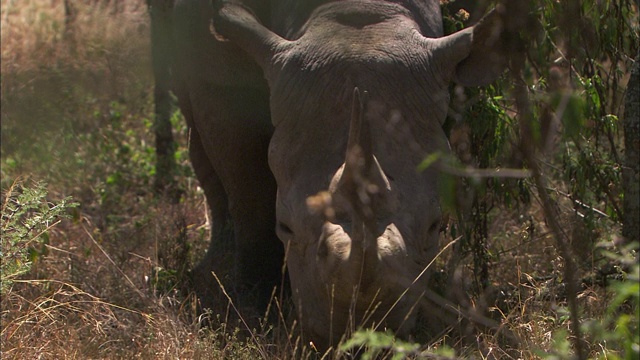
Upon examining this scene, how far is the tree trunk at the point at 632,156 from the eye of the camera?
436 centimetres

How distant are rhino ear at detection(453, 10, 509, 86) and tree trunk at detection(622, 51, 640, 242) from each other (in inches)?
21.1

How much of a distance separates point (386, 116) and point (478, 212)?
1583mm

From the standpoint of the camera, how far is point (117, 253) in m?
6.62

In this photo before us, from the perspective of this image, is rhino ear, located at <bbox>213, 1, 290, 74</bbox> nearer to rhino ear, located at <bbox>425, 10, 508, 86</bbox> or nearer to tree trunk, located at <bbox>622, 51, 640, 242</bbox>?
rhino ear, located at <bbox>425, 10, 508, 86</bbox>

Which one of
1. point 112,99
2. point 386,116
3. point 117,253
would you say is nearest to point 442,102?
point 386,116

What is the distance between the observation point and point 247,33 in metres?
5.14

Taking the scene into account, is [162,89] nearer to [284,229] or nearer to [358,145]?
[284,229]

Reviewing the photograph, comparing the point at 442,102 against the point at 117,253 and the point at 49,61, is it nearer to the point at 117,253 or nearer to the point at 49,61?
the point at 117,253

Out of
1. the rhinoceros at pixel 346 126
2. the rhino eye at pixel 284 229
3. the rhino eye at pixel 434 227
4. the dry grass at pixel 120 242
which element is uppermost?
the rhinoceros at pixel 346 126

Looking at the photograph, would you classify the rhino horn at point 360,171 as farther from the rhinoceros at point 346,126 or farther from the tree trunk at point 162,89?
the tree trunk at point 162,89

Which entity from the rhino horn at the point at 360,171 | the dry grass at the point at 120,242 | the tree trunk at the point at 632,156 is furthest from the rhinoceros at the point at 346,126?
the tree trunk at the point at 632,156

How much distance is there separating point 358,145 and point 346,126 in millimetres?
564

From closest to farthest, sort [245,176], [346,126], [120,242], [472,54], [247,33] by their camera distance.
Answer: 1. [346,126]
2. [472,54]
3. [247,33]
4. [245,176]
5. [120,242]

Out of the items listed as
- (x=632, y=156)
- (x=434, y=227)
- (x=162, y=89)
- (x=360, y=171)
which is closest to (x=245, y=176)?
(x=434, y=227)
